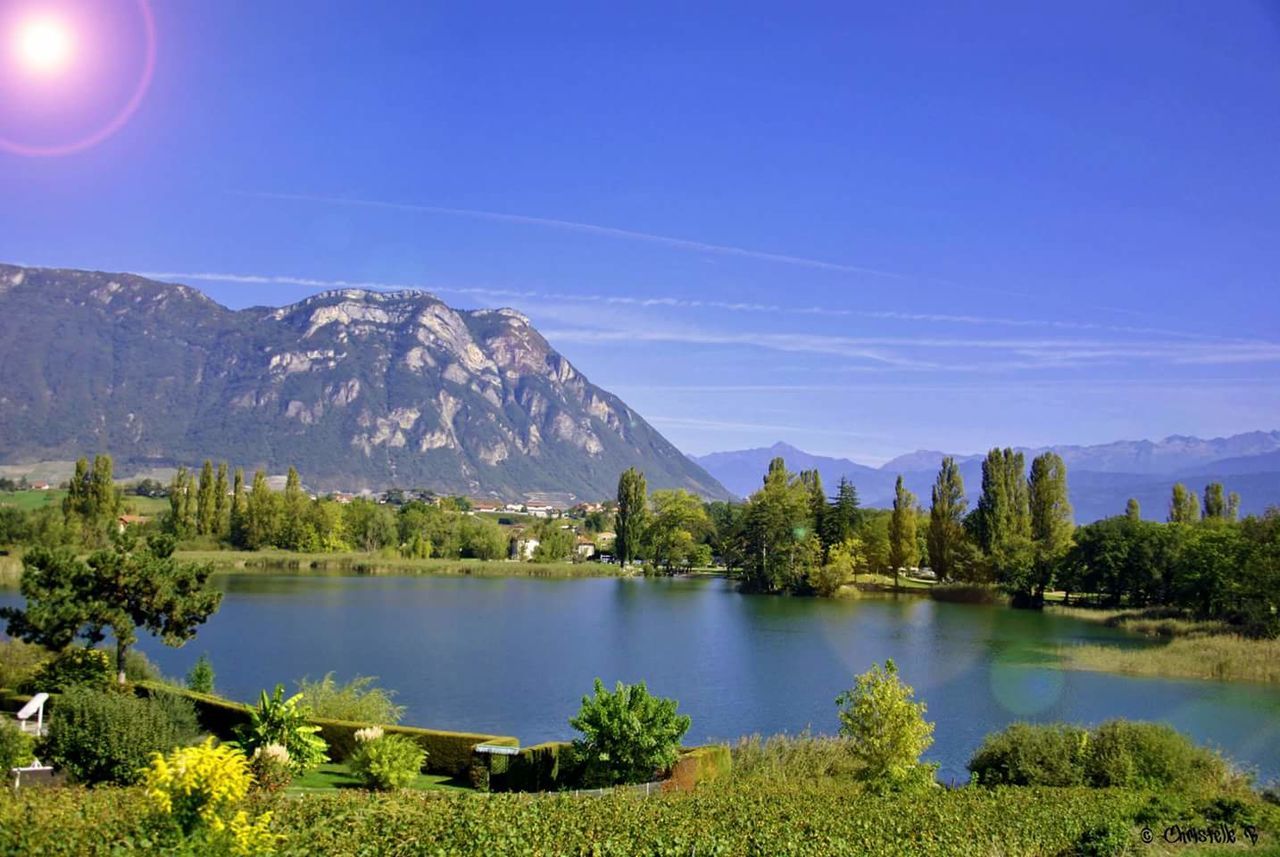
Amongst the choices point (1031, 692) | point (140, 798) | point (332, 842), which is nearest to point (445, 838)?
point (332, 842)

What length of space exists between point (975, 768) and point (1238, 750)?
30.3ft

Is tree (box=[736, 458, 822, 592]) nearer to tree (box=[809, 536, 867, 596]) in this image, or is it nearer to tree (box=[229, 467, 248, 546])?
tree (box=[809, 536, 867, 596])

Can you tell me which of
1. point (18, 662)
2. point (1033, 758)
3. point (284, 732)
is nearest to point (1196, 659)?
point (1033, 758)

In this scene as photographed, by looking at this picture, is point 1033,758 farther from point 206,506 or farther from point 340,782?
point 206,506

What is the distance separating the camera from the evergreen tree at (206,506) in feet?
290

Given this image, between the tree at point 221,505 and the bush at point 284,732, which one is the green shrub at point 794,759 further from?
the tree at point 221,505

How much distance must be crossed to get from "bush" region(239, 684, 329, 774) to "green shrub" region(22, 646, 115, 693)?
6.54m

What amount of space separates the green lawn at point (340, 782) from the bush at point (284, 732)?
29 centimetres

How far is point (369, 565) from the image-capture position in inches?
3253

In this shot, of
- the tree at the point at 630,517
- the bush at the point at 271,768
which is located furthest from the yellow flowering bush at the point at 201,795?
the tree at the point at 630,517

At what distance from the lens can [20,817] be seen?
23.0 ft

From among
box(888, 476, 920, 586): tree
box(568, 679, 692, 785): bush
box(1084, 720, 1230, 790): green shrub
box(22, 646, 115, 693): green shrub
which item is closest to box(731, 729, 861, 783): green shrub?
box(568, 679, 692, 785): bush

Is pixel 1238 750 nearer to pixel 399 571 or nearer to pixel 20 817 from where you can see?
pixel 20 817

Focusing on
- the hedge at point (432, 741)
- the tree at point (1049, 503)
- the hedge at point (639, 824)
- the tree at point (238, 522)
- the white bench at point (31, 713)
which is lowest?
the hedge at point (432, 741)
